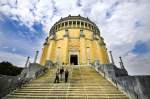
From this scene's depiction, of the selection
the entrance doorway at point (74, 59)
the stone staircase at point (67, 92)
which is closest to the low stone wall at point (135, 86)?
the stone staircase at point (67, 92)

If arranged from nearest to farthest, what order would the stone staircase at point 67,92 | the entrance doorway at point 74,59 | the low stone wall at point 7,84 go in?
the stone staircase at point 67,92
the low stone wall at point 7,84
the entrance doorway at point 74,59

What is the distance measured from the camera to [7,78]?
11.6m

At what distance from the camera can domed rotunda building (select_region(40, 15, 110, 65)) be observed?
3145cm

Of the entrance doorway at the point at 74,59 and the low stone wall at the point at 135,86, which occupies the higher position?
the entrance doorway at the point at 74,59

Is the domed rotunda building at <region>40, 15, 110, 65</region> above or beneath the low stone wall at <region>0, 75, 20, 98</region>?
above

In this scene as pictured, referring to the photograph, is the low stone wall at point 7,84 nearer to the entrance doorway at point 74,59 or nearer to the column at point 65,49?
the column at point 65,49

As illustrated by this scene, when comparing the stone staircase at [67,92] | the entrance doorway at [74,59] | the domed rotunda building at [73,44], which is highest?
the domed rotunda building at [73,44]

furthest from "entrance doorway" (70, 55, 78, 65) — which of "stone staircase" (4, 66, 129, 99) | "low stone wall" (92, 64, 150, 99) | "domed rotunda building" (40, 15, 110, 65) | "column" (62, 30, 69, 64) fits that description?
"low stone wall" (92, 64, 150, 99)

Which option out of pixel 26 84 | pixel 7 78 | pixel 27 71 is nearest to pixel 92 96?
pixel 26 84

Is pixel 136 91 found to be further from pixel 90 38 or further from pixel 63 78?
pixel 90 38

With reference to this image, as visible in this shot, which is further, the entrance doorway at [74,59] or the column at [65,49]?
the entrance doorway at [74,59]

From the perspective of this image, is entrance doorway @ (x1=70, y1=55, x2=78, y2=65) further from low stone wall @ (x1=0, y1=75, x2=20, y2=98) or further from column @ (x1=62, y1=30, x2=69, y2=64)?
low stone wall @ (x1=0, y1=75, x2=20, y2=98)

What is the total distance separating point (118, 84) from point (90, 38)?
25944 millimetres

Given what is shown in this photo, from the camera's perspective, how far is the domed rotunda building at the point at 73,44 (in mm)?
31453
